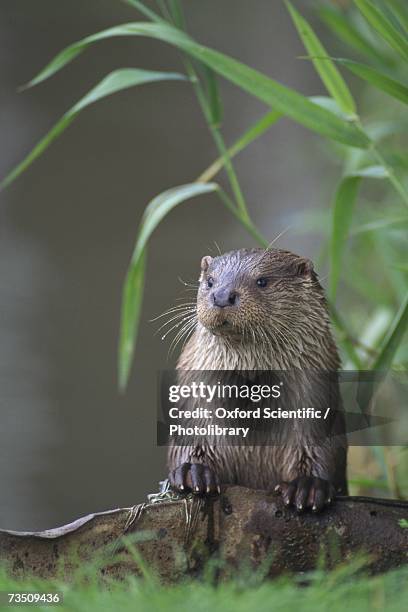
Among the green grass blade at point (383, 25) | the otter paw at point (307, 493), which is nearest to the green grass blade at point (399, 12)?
the green grass blade at point (383, 25)

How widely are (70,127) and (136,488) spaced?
282 cm

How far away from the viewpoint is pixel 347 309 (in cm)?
280

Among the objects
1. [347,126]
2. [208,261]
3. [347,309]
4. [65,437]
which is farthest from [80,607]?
[347,309]

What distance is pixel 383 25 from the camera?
1.50 meters

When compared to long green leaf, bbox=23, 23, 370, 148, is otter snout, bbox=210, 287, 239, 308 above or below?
below

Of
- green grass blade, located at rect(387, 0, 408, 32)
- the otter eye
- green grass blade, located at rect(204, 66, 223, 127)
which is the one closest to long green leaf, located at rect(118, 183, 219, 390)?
green grass blade, located at rect(204, 66, 223, 127)

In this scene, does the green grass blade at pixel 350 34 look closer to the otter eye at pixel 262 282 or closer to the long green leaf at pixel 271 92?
the long green leaf at pixel 271 92

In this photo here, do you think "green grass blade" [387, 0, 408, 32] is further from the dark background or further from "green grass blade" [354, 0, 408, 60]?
the dark background

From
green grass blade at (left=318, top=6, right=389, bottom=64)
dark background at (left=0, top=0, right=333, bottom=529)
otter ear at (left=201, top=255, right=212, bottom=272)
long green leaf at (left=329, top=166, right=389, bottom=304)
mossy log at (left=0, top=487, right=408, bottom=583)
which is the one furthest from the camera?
dark background at (left=0, top=0, right=333, bottom=529)

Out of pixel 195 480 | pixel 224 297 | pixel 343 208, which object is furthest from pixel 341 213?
pixel 195 480

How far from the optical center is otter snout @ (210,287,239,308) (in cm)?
123

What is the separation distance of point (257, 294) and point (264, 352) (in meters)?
0.09

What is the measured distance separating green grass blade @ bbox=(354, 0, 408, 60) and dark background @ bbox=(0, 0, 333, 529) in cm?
84

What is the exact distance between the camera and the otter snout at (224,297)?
4.05ft
